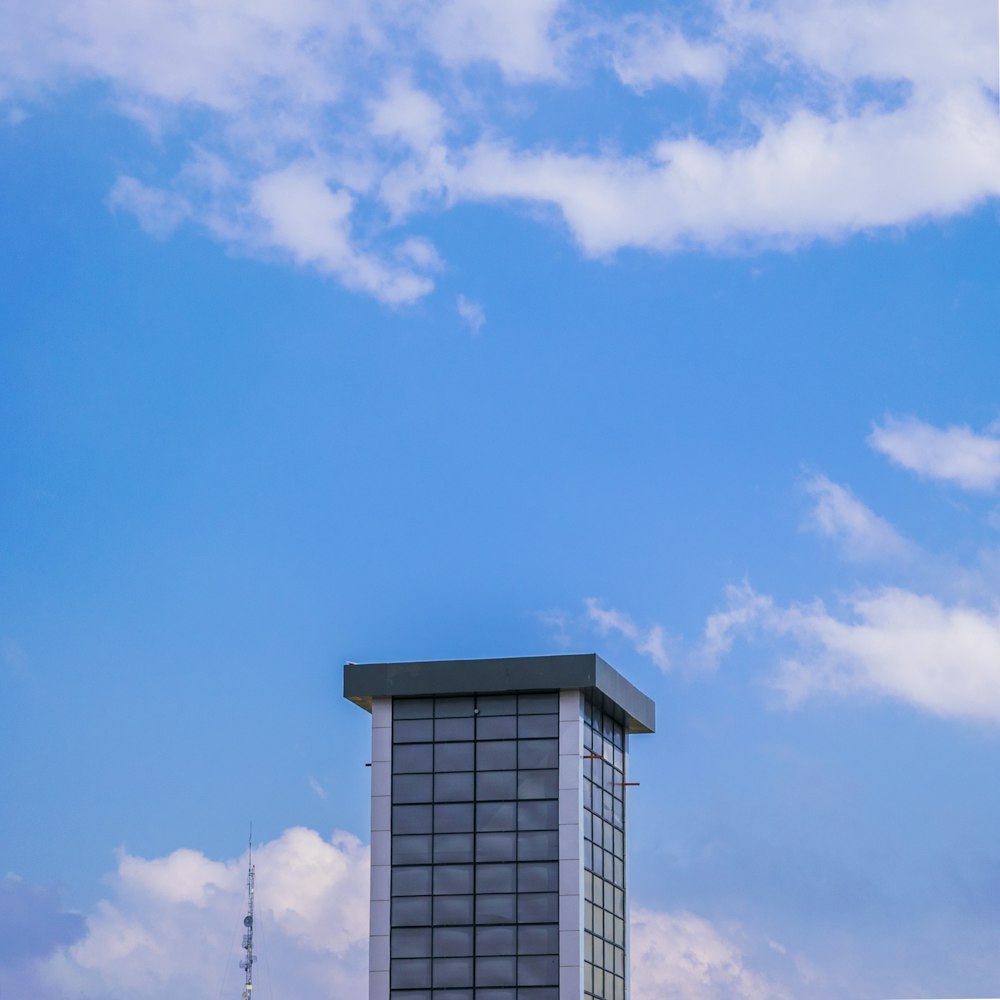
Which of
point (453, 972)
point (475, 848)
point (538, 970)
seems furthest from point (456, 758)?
point (538, 970)

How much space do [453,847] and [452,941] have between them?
3017 mm

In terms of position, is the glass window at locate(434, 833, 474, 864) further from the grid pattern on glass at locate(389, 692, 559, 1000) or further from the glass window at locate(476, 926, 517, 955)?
the glass window at locate(476, 926, 517, 955)

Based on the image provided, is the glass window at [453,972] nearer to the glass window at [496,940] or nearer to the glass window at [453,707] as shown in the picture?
the glass window at [496,940]

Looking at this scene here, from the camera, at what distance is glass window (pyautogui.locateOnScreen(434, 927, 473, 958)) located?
6328 cm

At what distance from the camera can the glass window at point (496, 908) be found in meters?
63.4

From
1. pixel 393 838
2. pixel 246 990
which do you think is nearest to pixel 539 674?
pixel 393 838

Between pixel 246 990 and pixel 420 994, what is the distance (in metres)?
64.4

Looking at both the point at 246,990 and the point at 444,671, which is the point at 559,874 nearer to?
the point at 444,671

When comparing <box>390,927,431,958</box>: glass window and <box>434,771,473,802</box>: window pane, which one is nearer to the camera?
<box>390,927,431,958</box>: glass window

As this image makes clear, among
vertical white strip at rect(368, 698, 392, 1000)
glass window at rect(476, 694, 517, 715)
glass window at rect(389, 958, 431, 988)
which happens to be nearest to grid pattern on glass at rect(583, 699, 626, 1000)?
glass window at rect(476, 694, 517, 715)

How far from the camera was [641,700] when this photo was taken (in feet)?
233

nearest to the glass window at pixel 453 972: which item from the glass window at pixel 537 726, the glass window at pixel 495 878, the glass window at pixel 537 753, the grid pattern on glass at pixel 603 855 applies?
the glass window at pixel 495 878

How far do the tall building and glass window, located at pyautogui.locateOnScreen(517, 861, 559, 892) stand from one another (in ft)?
0.11

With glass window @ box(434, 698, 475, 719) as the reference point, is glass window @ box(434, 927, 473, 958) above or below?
below
